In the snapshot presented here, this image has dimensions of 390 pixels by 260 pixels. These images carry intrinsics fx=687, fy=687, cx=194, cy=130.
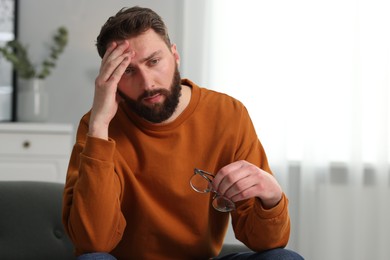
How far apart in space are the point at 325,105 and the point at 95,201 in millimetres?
2453

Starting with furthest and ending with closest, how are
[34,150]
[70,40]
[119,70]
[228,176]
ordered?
[70,40], [34,150], [119,70], [228,176]

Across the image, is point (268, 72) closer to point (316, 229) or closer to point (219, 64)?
point (219, 64)

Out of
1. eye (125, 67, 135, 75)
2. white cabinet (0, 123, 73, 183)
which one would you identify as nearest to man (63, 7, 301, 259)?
eye (125, 67, 135, 75)

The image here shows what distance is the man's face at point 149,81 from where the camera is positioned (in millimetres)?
1728

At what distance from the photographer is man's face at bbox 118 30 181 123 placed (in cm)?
173

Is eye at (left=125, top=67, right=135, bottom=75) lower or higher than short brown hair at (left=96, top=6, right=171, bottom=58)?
lower

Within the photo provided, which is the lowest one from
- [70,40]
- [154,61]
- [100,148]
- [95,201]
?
[95,201]

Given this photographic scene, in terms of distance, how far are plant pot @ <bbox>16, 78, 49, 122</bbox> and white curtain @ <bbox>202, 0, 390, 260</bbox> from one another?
3.34ft

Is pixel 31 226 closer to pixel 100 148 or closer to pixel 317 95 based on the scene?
pixel 100 148

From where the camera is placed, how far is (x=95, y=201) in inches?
64.3

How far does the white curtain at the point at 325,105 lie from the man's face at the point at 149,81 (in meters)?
2.15

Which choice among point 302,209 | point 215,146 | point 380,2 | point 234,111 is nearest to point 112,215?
point 215,146

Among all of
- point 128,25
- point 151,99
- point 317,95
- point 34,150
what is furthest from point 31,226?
point 317,95

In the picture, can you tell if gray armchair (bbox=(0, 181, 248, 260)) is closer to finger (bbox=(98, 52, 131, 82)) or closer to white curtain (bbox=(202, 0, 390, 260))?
finger (bbox=(98, 52, 131, 82))
